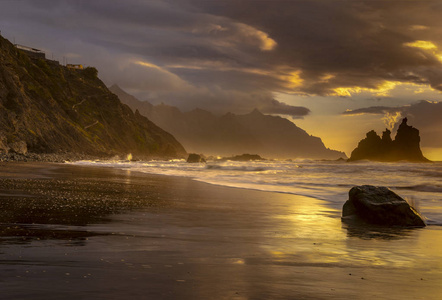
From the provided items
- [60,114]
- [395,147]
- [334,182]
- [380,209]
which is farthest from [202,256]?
[395,147]

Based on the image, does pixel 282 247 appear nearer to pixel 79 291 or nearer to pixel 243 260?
pixel 243 260

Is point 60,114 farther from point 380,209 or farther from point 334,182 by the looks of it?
point 380,209

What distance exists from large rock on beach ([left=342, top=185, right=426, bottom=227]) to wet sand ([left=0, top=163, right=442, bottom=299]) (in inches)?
28.0

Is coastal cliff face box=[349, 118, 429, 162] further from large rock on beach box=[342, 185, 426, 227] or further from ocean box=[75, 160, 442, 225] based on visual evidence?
large rock on beach box=[342, 185, 426, 227]

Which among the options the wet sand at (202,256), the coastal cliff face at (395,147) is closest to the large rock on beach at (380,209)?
the wet sand at (202,256)

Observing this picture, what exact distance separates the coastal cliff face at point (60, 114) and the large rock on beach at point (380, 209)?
190 ft

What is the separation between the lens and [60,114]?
114500 mm

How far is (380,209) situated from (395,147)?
6508 inches

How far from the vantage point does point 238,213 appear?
45.2 feet

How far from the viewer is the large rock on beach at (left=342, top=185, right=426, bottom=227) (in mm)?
12867

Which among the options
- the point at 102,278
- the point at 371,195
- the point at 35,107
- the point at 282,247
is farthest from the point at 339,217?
the point at 35,107

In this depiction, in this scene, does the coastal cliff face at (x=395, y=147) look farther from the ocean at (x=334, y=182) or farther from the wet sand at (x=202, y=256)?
the wet sand at (x=202, y=256)

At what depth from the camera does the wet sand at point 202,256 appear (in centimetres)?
525

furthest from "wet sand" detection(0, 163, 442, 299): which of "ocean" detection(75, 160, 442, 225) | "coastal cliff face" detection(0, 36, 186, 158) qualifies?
"coastal cliff face" detection(0, 36, 186, 158)
